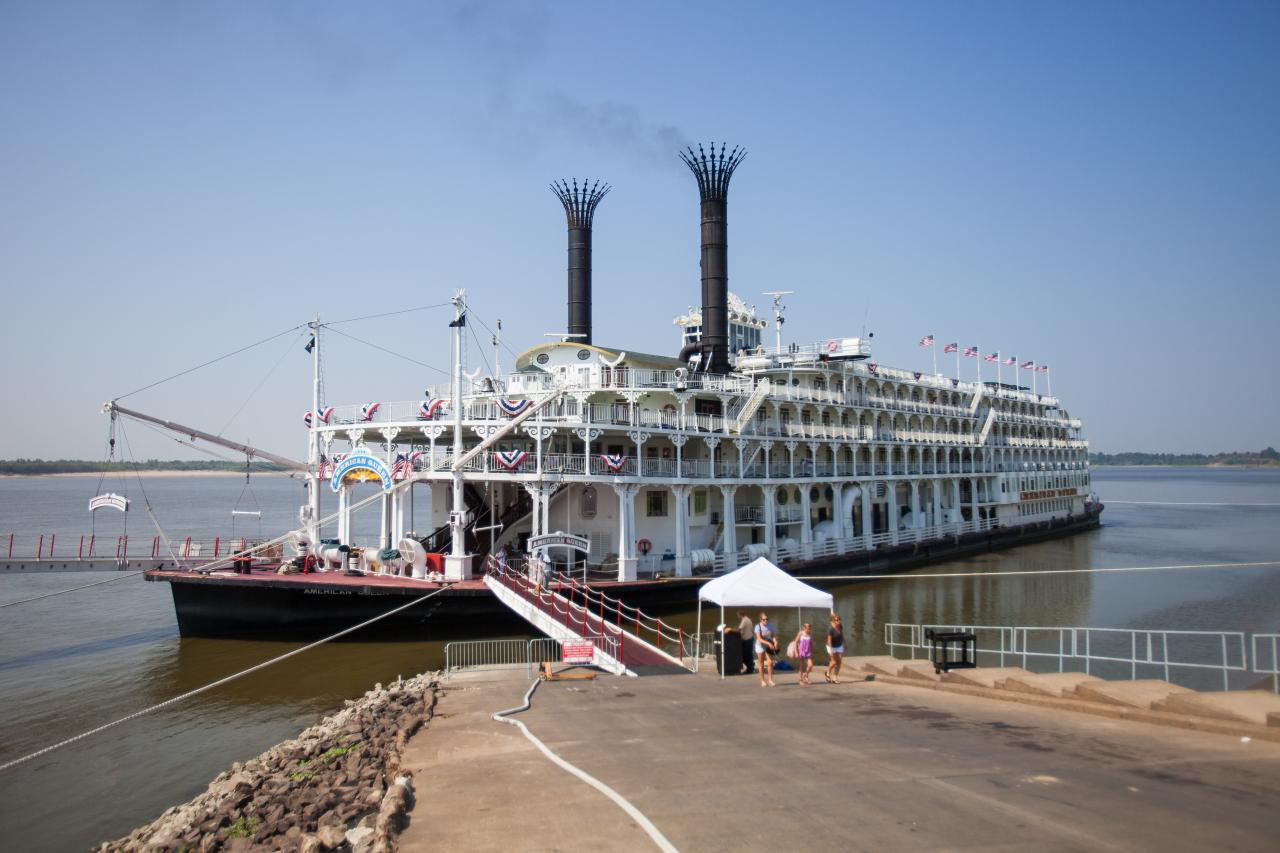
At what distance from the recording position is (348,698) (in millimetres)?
21047

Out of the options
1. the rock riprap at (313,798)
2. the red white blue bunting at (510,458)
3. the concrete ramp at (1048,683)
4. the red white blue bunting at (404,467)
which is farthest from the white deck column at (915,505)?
the rock riprap at (313,798)

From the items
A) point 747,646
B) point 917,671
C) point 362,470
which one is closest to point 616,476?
point 362,470

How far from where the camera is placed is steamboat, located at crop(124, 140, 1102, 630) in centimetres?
2747

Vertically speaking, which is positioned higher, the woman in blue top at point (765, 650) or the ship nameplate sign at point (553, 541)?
the ship nameplate sign at point (553, 541)

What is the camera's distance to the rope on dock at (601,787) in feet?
26.6

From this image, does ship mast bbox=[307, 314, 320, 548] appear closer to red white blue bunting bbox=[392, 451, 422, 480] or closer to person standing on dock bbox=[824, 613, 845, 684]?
red white blue bunting bbox=[392, 451, 422, 480]

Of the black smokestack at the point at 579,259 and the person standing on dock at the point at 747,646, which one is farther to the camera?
the black smokestack at the point at 579,259

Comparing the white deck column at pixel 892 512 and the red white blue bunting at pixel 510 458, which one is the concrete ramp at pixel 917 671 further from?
the white deck column at pixel 892 512

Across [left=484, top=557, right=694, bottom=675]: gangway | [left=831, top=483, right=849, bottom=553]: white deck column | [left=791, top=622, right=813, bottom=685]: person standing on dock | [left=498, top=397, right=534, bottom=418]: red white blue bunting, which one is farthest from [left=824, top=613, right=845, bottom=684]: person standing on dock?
[left=831, top=483, right=849, bottom=553]: white deck column

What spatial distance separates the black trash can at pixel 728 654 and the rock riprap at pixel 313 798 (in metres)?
5.80

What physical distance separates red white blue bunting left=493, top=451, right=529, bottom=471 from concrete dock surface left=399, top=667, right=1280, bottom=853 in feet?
48.9

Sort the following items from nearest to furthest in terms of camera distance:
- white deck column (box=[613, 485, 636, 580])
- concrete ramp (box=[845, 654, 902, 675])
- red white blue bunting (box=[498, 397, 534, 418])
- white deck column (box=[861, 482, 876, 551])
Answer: concrete ramp (box=[845, 654, 902, 675]) → red white blue bunting (box=[498, 397, 534, 418]) → white deck column (box=[613, 485, 636, 580]) → white deck column (box=[861, 482, 876, 551])

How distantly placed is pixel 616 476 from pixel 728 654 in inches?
521

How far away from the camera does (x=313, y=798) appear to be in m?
11.3
